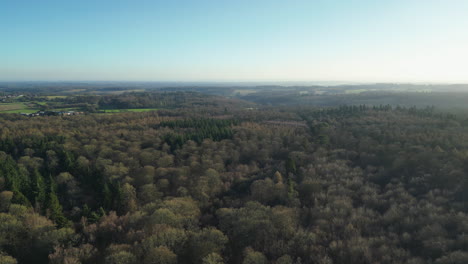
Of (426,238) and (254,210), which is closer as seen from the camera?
(426,238)

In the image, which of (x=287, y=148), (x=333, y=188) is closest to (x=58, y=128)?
(x=287, y=148)

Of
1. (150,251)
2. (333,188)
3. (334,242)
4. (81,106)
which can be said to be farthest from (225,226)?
(81,106)

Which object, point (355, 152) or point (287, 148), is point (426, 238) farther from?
point (287, 148)

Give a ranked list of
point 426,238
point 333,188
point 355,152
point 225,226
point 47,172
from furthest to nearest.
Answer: point 355,152 < point 47,172 < point 333,188 < point 225,226 < point 426,238

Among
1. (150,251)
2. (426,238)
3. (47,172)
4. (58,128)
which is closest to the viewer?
(150,251)

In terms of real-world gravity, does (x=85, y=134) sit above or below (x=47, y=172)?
above

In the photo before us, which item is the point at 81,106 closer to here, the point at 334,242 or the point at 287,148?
the point at 287,148
